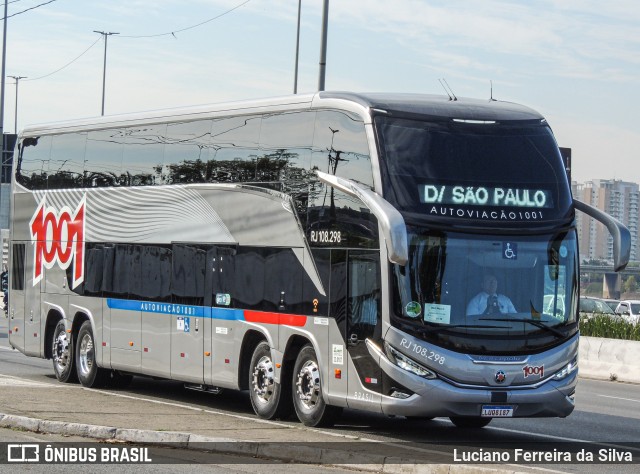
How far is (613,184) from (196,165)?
603 ft

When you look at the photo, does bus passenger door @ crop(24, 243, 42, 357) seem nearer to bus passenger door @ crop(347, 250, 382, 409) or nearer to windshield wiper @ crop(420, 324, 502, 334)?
bus passenger door @ crop(347, 250, 382, 409)

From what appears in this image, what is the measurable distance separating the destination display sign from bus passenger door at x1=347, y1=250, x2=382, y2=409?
0.88 m

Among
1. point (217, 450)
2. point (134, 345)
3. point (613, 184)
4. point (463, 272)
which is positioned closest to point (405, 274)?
point (463, 272)

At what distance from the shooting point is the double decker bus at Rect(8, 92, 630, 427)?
14.1m

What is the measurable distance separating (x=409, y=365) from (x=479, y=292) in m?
1.09

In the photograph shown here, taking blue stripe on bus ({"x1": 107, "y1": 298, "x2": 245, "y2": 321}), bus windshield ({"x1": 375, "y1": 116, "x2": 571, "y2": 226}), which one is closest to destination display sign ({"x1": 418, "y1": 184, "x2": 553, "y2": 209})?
bus windshield ({"x1": 375, "y1": 116, "x2": 571, "y2": 226})

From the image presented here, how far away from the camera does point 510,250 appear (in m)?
14.4

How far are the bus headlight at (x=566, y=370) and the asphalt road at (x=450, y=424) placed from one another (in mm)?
829

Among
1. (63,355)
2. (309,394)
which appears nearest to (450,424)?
(309,394)

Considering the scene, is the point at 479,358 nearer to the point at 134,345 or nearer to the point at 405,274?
the point at 405,274

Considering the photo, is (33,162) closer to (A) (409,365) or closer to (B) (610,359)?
(A) (409,365)

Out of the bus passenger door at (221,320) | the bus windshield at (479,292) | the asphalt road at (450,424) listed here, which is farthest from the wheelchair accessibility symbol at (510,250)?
the bus passenger door at (221,320)

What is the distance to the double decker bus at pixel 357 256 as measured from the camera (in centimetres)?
1410

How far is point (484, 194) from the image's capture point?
47.4 ft
